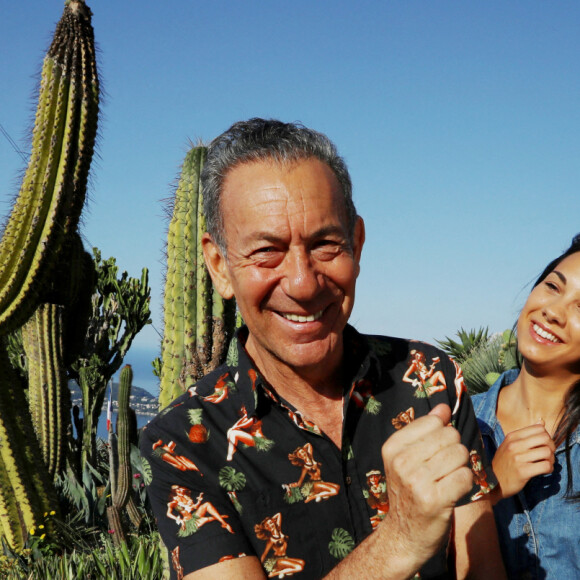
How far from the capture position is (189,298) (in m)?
5.17

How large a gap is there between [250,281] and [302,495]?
1.98 ft

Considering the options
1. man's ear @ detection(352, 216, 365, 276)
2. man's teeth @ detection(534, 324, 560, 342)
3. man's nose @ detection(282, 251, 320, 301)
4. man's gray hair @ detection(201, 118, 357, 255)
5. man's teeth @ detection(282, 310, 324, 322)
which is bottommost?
man's teeth @ detection(534, 324, 560, 342)

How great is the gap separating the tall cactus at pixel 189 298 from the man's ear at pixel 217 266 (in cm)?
307

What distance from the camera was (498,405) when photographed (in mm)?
2922

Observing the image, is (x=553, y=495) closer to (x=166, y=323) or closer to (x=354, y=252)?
(x=354, y=252)

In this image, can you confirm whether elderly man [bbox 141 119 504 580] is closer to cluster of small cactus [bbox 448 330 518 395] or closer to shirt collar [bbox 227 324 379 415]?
shirt collar [bbox 227 324 379 415]

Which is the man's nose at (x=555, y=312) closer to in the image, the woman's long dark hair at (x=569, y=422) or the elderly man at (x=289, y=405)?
the woman's long dark hair at (x=569, y=422)

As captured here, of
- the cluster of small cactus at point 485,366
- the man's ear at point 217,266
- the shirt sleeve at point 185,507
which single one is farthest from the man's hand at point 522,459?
the cluster of small cactus at point 485,366

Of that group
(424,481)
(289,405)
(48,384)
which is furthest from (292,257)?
(48,384)

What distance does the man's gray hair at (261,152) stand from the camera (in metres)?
1.89

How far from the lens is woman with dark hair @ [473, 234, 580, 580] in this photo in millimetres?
2367

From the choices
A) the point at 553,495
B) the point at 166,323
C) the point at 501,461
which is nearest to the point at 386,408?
the point at 501,461

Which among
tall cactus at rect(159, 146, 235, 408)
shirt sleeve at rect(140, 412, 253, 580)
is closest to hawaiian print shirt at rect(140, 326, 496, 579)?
Result: shirt sleeve at rect(140, 412, 253, 580)

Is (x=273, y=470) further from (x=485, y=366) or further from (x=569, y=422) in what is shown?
(x=485, y=366)
